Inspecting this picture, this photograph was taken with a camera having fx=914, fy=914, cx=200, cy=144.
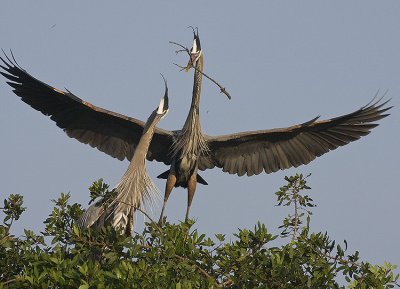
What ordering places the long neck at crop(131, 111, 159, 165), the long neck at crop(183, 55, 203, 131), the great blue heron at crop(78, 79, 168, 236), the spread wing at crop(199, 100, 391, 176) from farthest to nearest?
the spread wing at crop(199, 100, 391, 176), the long neck at crop(183, 55, 203, 131), the long neck at crop(131, 111, 159, 165), the great blue heron at crop(78, 79, 168, 236)

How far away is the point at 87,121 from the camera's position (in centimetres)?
1217

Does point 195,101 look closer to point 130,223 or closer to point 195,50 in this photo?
point 195,50

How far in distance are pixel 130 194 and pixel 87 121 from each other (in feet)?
8.44

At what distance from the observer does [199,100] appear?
11680mm

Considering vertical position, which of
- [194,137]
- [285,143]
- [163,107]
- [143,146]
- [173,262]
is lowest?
[173,262]

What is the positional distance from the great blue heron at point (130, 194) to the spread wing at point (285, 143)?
1.96m

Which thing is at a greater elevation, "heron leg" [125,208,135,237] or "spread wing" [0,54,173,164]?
"spread wing" [0,54,173,164]

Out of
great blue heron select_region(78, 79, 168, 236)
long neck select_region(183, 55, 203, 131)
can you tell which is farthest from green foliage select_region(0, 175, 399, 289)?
long neck select_region(183, 55, 203, 131)

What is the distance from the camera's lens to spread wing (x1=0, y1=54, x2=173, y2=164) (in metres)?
11.9

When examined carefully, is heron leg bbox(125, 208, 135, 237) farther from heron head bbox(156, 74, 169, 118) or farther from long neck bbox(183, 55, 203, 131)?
long neck bbox(183, 55, 203, 131)

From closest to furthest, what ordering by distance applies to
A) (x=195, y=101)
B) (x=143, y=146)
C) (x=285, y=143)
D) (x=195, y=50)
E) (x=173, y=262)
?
(x=173, y=262)
(x=143, y=146)
(x=195, y=50)
(x=195, y=101)
(x=285, y=143)

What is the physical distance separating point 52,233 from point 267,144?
5086 mm

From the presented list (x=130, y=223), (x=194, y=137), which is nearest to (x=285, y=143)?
(x=194, y=137)

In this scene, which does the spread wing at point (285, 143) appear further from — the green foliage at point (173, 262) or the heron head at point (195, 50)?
the green foliage at point (173, 262)
